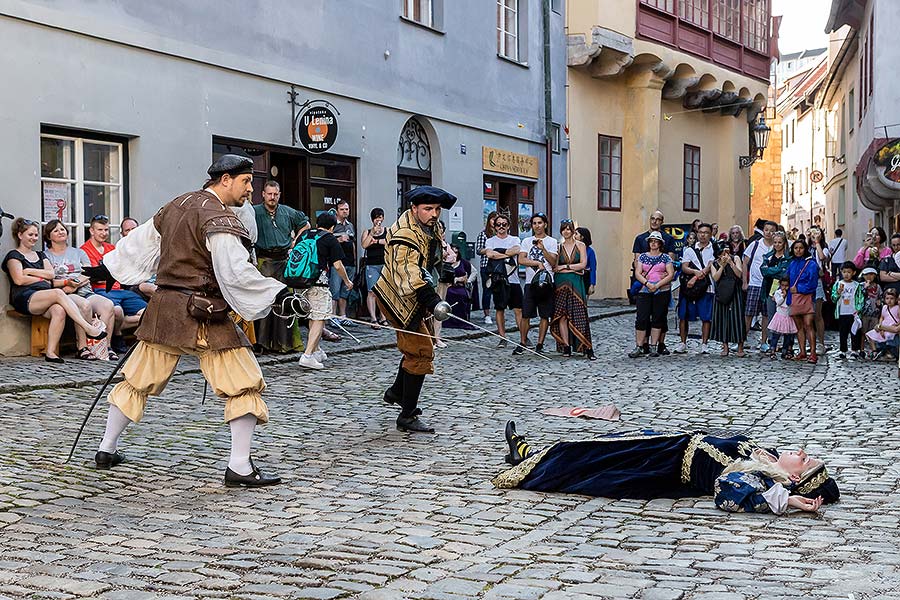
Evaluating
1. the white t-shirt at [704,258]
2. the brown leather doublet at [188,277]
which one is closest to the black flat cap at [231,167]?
the brown leather doublet at [188,277]

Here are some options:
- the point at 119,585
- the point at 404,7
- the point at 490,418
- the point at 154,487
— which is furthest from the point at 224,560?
the point at 404,7

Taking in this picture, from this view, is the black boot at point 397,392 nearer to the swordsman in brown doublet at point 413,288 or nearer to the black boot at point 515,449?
the swordsman in brown doublet at point 413,288

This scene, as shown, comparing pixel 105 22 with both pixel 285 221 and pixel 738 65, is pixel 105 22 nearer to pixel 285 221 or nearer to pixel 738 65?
pixel 285 221

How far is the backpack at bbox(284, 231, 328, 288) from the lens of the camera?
40.4ft

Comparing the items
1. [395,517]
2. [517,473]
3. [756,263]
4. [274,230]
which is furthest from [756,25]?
[395,517]

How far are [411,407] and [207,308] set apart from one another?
238 cm

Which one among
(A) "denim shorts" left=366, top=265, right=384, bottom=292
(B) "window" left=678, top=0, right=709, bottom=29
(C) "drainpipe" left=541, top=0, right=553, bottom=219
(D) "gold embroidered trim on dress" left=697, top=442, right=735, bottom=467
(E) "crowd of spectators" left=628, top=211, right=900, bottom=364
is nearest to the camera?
(D) "gold embroidered trim on dress" left=697, top=442, right=735, bottom=467

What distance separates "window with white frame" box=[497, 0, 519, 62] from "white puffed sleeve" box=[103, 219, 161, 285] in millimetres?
16350

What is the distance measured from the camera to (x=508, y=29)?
22.8 meters

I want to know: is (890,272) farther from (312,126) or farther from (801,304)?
(312,126)

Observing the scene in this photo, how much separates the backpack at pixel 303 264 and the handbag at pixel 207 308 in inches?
226

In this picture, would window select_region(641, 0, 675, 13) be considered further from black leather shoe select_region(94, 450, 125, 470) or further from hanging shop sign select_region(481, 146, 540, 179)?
black leather shoe select_region(94, 450, 125, 470)

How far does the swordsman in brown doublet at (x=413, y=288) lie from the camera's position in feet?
27.3

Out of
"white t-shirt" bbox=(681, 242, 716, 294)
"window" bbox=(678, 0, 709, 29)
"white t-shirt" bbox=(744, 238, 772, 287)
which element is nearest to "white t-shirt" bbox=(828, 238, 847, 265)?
"white t-shirt" bbox=(744, 238, 772, 287)
